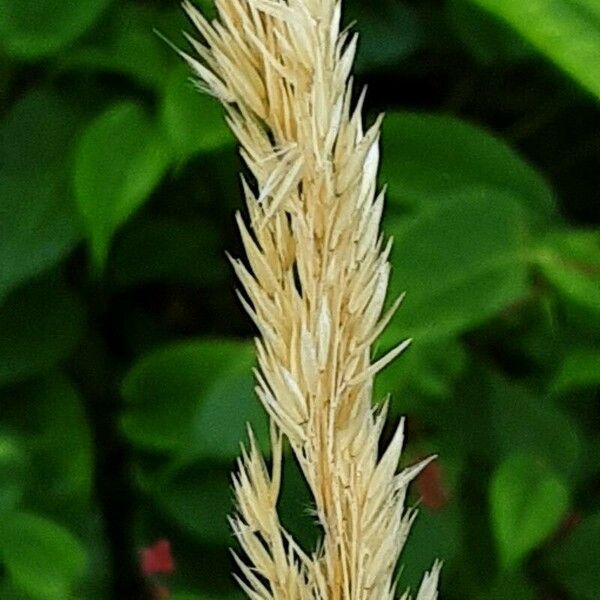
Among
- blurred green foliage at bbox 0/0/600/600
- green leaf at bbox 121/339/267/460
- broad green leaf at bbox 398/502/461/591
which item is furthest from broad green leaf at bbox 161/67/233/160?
broad green leaf at bbox 398/502/461/591

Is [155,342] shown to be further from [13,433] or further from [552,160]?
[552,160]

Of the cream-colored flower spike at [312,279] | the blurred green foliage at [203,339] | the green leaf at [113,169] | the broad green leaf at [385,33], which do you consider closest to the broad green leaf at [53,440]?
the blurred green foliage at [203,339]

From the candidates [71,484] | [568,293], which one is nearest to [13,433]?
[71,484]

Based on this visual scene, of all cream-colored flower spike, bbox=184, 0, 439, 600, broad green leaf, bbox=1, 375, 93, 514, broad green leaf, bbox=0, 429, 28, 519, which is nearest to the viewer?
cream-colored flower spike, bbox=184, 0, 439, 600

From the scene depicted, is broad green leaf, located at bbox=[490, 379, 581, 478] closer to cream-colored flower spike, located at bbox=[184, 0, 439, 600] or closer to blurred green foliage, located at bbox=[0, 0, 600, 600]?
blurred green foliage, located at bbox=[0, 0, 600, 600]

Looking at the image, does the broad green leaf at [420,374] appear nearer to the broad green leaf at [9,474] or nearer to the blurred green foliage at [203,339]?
the blurred green foliage at [203,339]

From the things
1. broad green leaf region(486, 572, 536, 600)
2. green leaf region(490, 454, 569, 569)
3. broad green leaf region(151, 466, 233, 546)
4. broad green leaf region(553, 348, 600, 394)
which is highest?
broad green leaf region(553, 348, 600, 394)

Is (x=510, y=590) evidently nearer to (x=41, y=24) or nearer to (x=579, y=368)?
(x=579, y=368)
